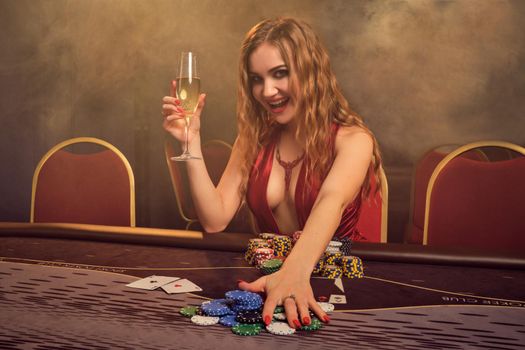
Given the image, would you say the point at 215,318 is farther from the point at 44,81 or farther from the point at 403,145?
the point at 44,81

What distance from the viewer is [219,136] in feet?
15.9

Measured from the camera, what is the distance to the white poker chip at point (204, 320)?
905 millimetres

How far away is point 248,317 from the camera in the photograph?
2.98ft

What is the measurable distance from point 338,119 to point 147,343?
1243 millimetres

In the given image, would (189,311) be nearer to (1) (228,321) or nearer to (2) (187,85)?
(1) (228,321)

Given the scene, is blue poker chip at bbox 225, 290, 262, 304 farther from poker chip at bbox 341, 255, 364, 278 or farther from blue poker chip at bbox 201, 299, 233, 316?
poker chip at bbox 341, 255, 364, 278

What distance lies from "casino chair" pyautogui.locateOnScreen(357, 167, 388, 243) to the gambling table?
0.63m

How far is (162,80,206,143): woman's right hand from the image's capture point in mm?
1539

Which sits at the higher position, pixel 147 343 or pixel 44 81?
pixel 44 81

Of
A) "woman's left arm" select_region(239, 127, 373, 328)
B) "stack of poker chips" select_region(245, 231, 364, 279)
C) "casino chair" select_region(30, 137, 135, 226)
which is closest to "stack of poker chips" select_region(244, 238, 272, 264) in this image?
"stack of poker chips" select_region(245, 231, 364, 279)

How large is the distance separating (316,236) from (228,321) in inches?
15.7

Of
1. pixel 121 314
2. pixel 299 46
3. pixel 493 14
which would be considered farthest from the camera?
pixel 493 14

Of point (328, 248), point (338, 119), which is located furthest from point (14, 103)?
point (328, 248)

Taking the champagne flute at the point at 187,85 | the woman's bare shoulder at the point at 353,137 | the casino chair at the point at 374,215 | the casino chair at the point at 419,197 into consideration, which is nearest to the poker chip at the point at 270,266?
the champagne flute at the point at 187,85
